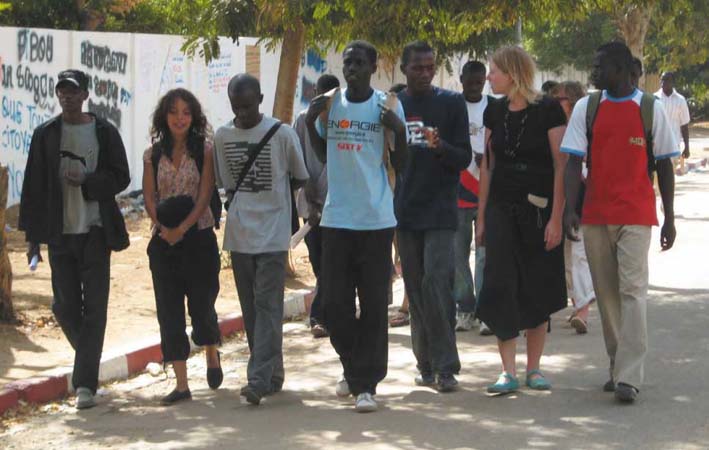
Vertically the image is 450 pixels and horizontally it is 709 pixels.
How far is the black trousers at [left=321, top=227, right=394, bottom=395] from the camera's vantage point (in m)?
6.97

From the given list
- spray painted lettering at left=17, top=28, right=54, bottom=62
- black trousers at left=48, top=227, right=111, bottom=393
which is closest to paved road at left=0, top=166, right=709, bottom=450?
black trousers at left=48, top=227, right=111, bottom=393

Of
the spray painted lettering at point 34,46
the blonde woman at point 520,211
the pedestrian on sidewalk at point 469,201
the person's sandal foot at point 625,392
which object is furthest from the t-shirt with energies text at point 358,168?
the spray painted lettering at point 34,46

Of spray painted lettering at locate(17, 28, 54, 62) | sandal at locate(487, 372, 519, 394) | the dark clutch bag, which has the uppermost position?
spray painted lettering at locate(17, 28, 54, 62)

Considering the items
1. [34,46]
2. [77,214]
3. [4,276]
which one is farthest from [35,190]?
[34,46]

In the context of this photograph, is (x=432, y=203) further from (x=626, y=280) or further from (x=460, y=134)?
(x=626, y=280)

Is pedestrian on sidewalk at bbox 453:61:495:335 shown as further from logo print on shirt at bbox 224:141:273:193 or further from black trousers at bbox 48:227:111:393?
black trousers at bbox 48:227:111:393

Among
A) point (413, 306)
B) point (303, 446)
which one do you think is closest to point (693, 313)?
point (413, 306)

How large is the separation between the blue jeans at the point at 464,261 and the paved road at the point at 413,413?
0.63 meters

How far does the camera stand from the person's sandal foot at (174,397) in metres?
7.41

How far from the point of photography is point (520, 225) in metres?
7.18

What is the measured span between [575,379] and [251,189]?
220 centimetres

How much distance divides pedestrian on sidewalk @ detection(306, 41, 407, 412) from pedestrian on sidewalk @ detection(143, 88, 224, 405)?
0.76m

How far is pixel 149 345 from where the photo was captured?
8953 mm

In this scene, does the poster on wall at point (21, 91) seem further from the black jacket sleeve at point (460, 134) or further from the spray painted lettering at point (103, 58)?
the black jacket sleeve at point (460, 134)
